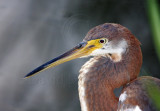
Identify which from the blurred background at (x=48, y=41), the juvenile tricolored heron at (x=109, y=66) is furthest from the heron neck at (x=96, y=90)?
the blurred background at (x=48, y=41)

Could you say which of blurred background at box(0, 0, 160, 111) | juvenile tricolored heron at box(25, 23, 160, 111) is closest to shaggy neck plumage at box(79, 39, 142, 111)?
juvenile tricolored heron at box(25, 23, 160, 111)

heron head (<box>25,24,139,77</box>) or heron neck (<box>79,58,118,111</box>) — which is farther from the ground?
heron head (<box>25,24,139,77</box>)

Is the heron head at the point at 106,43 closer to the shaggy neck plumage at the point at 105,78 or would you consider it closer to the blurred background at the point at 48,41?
the shaggy neck plumage at the point at 105,78

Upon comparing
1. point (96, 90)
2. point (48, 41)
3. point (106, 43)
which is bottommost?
point (96, 90)

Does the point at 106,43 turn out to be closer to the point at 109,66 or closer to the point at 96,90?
the point at 109,66

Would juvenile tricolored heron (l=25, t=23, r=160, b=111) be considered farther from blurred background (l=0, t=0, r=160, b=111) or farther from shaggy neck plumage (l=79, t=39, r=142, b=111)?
blurred background (l=0, t=0, r=160, b=111)

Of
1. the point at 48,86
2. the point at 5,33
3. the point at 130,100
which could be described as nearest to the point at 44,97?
the point at 48,86

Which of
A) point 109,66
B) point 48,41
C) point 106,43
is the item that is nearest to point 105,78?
point 109,66

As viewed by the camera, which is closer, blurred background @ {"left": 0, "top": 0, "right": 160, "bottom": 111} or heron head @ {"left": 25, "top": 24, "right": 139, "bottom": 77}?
heron head @ {"left": 25, "top": 24, "right": 139, "bottom": 77}
